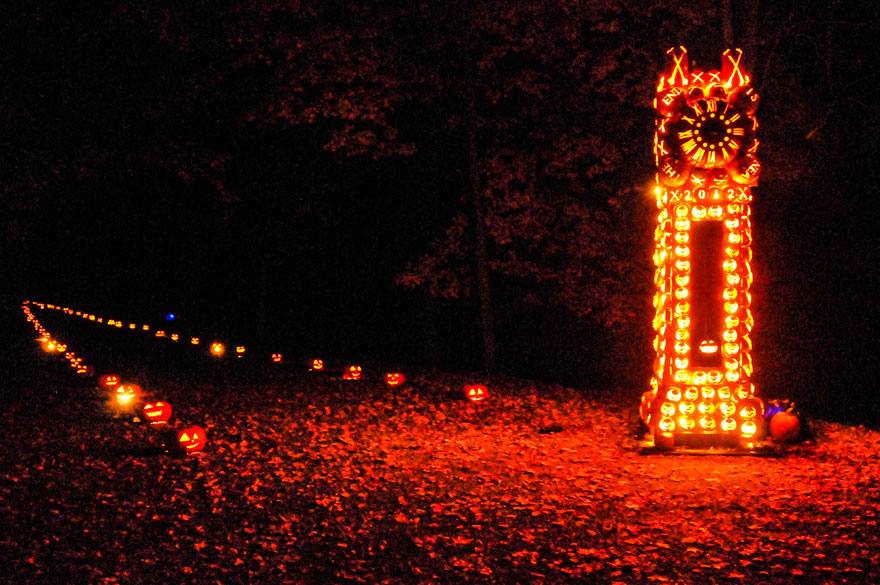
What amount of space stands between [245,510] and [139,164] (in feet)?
48.3

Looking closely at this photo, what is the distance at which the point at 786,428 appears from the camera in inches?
437

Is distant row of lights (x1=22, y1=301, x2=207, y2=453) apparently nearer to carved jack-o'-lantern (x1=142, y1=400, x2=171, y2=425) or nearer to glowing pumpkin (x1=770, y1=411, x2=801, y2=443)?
carved jack-o'-lantern (x1=142, y1=400, x2=171, y2=425)

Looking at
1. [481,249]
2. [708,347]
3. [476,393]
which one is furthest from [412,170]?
[708,347]

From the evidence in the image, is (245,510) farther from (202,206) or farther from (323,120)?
(202,206)

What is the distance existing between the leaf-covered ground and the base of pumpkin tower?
18 centimetres

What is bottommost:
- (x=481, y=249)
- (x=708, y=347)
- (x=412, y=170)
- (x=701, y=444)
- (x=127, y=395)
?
(x=701, y=444)

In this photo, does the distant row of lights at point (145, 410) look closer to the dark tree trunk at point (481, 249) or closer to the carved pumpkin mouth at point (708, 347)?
the carved pumpkin mouth at point (708, 347)

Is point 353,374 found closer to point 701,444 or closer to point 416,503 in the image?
point 701,444

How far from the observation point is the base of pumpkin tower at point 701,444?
1061 cm

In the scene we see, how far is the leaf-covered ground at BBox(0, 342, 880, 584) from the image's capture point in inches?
253

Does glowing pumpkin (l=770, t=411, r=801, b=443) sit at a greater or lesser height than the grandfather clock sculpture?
lesser

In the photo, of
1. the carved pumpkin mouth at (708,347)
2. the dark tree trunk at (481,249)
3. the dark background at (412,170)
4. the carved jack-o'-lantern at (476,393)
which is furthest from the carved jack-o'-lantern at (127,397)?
the carved pumpkin mouth at (708,347)

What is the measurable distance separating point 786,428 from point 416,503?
5.54m

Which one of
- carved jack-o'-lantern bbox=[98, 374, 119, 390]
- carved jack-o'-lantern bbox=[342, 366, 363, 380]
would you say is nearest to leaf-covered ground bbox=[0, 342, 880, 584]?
carved jack-o'-lantern bbox=[98, 374, 119, 390]
